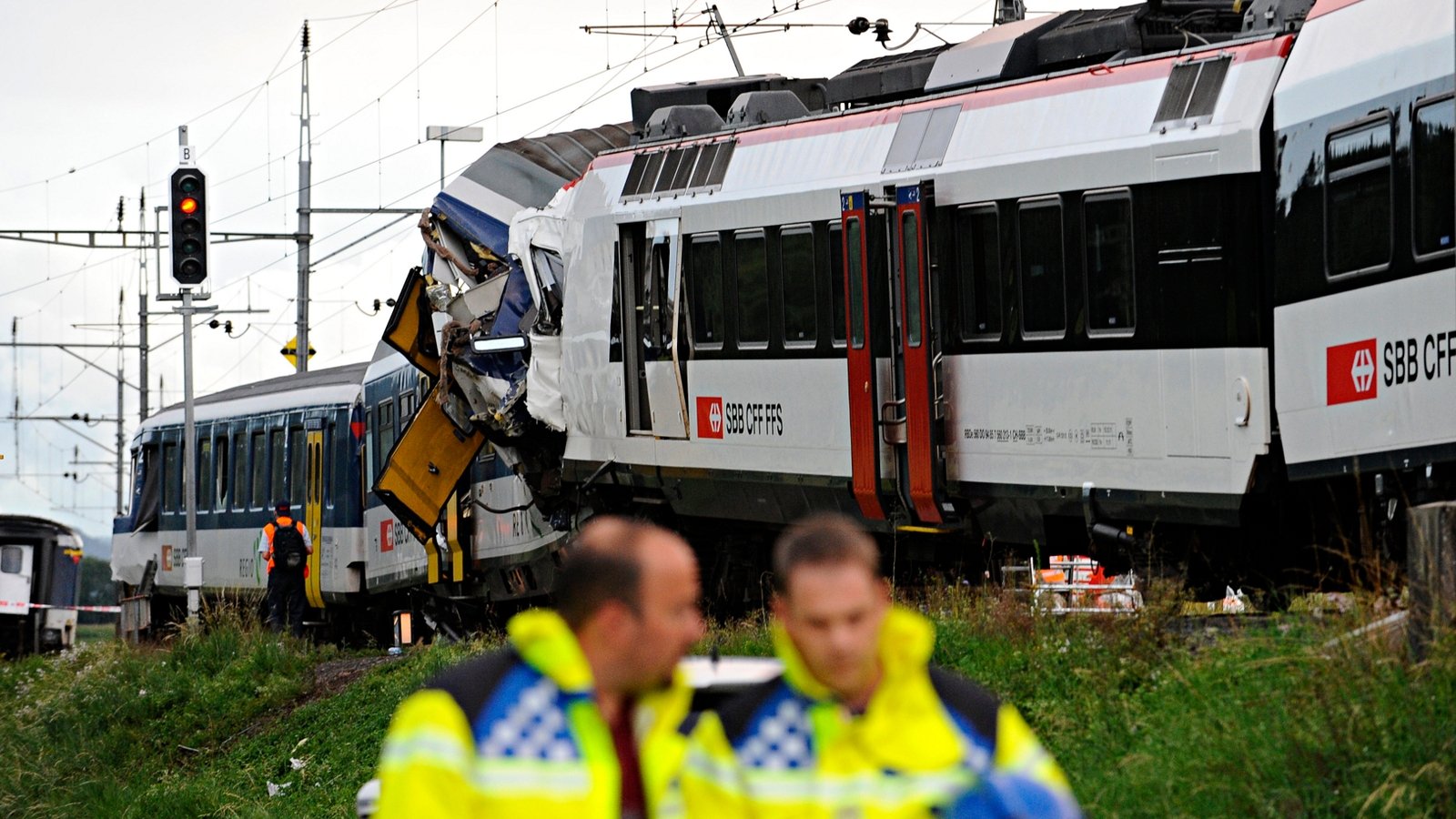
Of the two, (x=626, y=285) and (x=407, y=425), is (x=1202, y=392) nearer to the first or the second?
(x=626, y=285)

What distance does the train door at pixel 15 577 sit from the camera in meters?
41.3

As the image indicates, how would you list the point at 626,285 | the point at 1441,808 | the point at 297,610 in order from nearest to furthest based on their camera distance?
the point at 1441,808, the point at 626,285, the point at 297,610

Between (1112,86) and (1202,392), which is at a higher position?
(1112,86)

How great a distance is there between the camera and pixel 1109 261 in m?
12.6

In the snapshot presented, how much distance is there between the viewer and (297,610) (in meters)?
25.7

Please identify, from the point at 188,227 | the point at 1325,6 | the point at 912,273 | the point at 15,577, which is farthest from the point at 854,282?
the point at 15,577

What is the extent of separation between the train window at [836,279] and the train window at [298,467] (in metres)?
17.3

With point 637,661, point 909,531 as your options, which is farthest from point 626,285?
point 637,661

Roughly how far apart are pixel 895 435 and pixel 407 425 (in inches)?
322

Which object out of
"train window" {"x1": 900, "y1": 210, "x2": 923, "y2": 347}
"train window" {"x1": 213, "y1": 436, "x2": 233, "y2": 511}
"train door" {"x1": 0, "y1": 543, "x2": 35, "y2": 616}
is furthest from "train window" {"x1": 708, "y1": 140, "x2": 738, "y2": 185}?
"train door" {"x1": 0, "y1": 543, "x2": 35, "y2": 616}

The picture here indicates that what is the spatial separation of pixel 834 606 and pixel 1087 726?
562 centimetres

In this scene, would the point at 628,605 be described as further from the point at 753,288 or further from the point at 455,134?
the point at 455,134

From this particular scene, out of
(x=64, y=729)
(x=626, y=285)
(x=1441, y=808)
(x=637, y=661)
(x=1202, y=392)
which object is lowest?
(x=64, y=729)

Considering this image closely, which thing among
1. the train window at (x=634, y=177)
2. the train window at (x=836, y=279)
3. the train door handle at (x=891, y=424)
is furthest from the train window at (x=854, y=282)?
the train window at (x=634, y=177)
